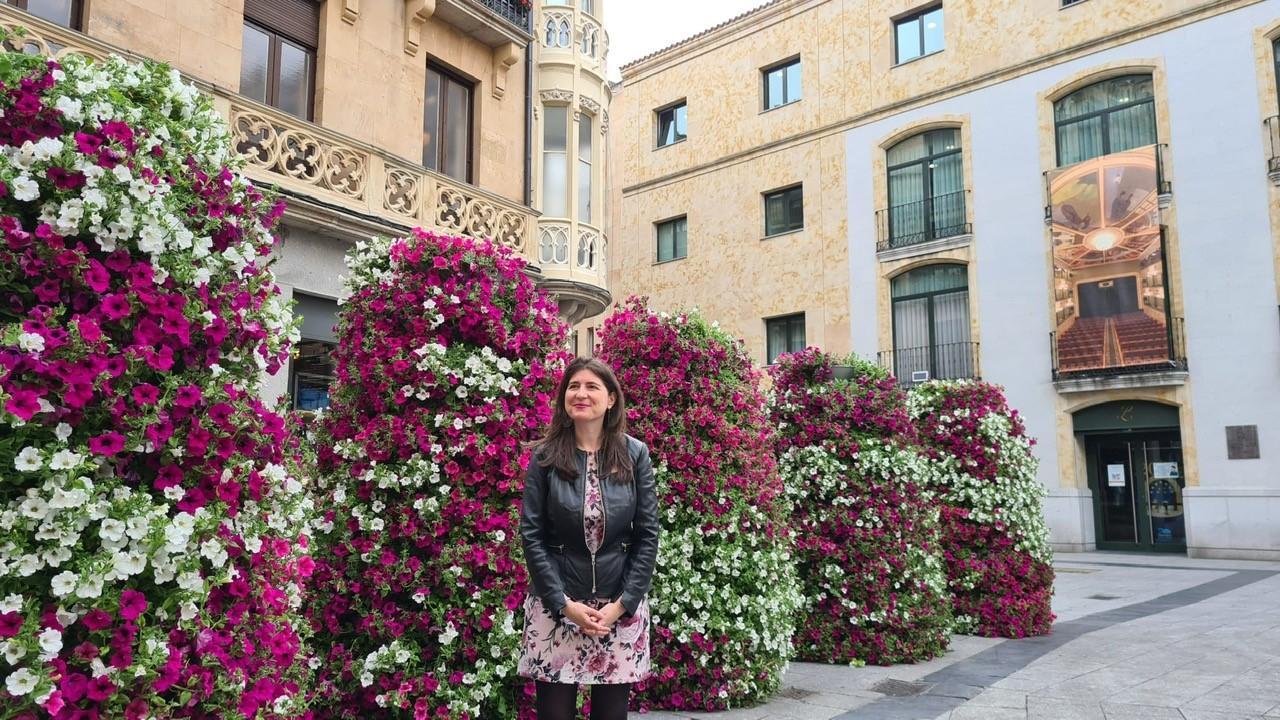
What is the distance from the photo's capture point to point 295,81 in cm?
1152

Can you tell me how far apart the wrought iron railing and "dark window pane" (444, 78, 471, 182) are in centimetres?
129

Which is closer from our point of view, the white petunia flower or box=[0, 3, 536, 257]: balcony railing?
the white petunia flower

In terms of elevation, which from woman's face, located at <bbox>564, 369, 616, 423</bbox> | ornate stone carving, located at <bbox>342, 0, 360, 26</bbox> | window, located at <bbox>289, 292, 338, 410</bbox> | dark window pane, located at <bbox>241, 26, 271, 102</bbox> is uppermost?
ornate stone carving, located at <bbox>342, 0, 360, 26</bbox>

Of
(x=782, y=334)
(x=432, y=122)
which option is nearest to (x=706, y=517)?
(x=432, y=122)

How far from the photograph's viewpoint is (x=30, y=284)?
281 centimetres

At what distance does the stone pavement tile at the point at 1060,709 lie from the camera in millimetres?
5895

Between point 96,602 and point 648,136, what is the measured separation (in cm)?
2931

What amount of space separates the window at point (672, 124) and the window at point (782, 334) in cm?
741

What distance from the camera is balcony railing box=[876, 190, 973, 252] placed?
23.5 metres

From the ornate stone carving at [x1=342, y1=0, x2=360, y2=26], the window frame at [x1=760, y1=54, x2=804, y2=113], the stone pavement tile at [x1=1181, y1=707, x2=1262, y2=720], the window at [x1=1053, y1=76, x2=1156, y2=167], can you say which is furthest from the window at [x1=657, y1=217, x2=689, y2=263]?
the stone pavement tile at [x1=1181, y1=707, x2=1262, y2=720]

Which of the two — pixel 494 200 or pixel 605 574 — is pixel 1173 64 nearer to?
→ pixel 494 200

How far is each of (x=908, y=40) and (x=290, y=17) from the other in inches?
731

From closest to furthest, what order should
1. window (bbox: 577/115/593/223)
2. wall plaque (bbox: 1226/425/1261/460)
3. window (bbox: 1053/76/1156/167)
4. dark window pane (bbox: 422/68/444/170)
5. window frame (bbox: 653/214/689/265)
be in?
dark window pane (bbox: 422/68/444/170) → window (bbox: 577/115/593/223) → wall plaque (bbox: 1226/425/1261/460) → window (bbox: 1053/76/1156/167) → window frame (bbox: 653/214/689/265)

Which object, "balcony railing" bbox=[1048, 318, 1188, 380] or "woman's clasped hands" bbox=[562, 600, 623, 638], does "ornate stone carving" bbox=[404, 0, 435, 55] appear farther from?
"balcony railing" bbox=[1048, 318, 1188, 380]
